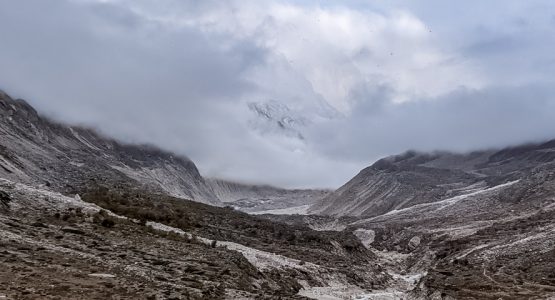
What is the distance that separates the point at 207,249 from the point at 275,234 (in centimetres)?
2602

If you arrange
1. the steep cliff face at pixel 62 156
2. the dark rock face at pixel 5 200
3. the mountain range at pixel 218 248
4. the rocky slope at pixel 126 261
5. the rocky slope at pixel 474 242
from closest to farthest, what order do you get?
the rocky slope at pixel 126 261 < the mountain range at pixel 218 248 < the dark rock face at pixel 5 200 < the rocky slope at pixel 474 242 < the steep cliff face at pixel 62 156

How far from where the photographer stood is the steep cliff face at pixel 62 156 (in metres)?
72.9

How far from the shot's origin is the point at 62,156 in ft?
347

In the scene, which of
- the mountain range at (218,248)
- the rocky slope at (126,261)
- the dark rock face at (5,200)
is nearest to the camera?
the rocky slope at (126,261)

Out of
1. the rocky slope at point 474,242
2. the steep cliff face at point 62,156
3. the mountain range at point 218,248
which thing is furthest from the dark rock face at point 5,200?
the steep cliff face at point 62,156

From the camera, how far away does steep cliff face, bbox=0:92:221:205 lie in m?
72.9

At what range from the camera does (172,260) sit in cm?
2714

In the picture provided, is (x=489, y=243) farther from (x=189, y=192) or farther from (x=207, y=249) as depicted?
(x=189, y=192)


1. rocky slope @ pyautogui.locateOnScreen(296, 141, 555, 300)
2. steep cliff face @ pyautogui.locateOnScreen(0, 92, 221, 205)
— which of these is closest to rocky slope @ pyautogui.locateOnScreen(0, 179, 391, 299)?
rocky slope @ pyautogui.locateOnScreen(296, 141, 555, 300)

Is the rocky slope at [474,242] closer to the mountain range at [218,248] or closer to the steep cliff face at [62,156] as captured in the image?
the mountain range at [218,248]

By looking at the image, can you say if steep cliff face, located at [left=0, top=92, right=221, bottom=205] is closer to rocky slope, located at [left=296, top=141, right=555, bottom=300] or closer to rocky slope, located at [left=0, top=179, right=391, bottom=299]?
rocky slope, located at [left=0, top=179, right=391, bottom=299]

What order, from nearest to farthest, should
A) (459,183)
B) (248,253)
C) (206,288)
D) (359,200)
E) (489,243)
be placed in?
(206,288)
(248,253)
(489,243)
(459,183)
(359,200)

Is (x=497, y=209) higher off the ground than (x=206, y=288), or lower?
higher

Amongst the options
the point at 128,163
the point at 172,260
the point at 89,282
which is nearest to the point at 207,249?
the point at 172,260
